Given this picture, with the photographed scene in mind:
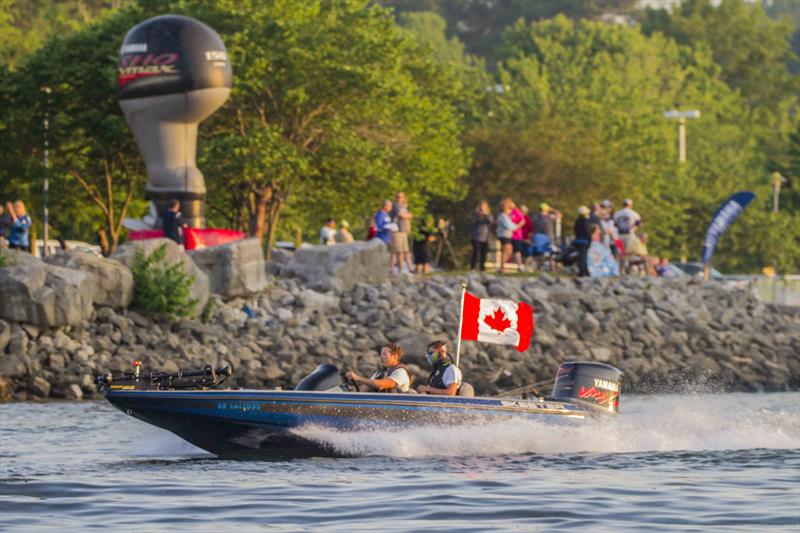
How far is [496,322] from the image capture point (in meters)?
23.3

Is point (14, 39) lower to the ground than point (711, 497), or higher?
higher

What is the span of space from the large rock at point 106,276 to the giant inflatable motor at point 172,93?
15.3 feet

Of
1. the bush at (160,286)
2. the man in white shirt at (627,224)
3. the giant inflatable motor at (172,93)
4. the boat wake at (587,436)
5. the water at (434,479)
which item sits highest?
the giant inflatable motor at (172,93)

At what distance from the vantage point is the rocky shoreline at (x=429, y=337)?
112ft

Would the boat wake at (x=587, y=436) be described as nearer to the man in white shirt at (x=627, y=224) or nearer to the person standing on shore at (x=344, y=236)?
the man in white shirt at (x=627, y=224)

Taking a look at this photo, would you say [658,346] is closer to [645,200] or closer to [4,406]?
[4,406]

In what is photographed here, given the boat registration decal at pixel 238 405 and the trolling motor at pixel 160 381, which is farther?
the trolling motor at pixel 160 381

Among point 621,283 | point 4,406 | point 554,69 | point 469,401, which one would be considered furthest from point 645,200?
point 469,401

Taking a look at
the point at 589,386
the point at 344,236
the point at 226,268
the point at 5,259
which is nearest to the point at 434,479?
the point at 589,386

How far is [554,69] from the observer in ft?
260

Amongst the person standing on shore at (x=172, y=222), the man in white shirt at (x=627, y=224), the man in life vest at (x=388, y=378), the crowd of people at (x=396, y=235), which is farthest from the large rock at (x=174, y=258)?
the man in life vest at (x=388, y=378)

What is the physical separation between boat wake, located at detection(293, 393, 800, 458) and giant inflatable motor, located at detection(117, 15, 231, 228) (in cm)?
1770

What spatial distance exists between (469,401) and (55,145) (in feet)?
90.5

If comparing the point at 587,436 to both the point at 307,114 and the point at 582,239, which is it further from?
the point at 307,114
